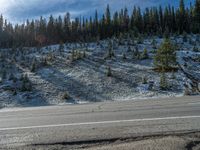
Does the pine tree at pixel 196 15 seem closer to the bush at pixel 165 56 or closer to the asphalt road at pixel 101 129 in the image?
the bush at pixel 165 56

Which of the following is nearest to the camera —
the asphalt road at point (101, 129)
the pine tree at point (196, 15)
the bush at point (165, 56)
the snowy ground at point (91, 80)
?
the asphalt road at point (101, 129)

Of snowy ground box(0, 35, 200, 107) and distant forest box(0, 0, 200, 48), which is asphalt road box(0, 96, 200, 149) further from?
distant forest box(0, 0, 200, 48)

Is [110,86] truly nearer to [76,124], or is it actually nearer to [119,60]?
[119,60]

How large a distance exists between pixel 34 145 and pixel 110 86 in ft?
74.1

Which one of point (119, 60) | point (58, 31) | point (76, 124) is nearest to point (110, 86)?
point (119, 60)

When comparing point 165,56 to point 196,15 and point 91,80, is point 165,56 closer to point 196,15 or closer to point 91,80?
point 91,80

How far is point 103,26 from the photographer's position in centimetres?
8831

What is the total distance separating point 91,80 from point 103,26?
58.7 meters

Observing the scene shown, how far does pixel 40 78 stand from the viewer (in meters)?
33.1

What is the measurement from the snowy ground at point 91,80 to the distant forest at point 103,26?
130 ft

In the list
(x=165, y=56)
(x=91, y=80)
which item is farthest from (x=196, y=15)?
(x=91, y=80)

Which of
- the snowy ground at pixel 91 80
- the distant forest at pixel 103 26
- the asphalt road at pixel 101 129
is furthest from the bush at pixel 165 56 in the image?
the distant forest at pixel 103 26

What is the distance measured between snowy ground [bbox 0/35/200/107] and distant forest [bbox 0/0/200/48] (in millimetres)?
39541

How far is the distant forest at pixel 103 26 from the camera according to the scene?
82562mm
